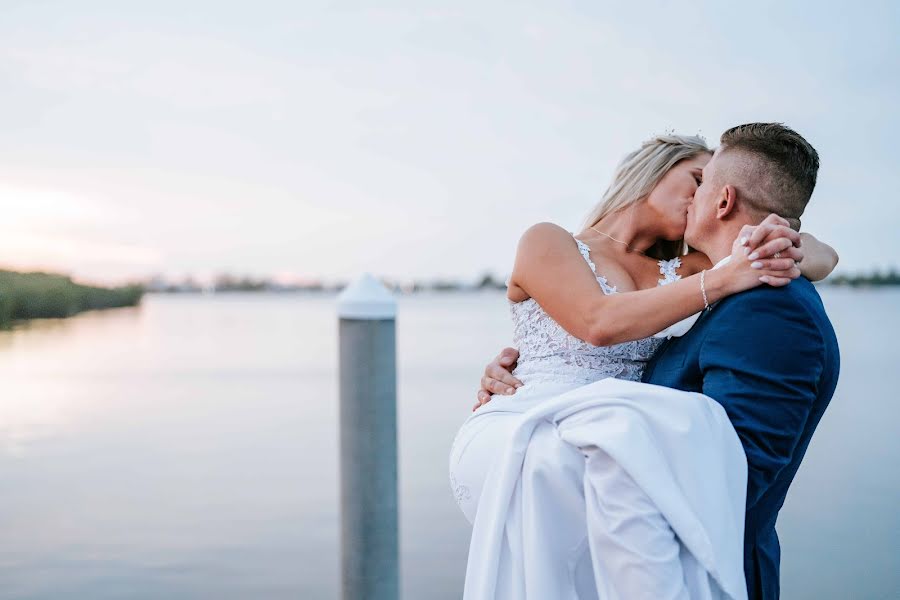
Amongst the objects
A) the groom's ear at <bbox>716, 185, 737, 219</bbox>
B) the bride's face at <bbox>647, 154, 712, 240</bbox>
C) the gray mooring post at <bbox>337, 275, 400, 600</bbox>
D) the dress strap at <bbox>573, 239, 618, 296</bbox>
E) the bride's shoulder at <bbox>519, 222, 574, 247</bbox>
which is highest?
the bride's face at <bbox>647, 154, 712, 240</bbox>

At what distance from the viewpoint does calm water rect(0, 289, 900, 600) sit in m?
5.61

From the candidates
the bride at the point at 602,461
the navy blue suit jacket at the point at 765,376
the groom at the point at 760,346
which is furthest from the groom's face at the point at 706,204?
the navy blue suit jacket at the point at 765,376

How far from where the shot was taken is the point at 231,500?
7.29 metres

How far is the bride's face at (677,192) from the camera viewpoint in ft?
9.39

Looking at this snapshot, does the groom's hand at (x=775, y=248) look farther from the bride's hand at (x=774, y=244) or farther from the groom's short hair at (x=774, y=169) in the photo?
the groom's short hair at (x=774, y=169)

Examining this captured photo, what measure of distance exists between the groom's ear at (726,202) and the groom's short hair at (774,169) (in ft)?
0.06

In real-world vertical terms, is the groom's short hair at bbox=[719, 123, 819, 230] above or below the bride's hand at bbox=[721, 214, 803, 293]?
above

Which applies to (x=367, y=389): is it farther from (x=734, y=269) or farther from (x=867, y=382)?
(x=867, y=382)

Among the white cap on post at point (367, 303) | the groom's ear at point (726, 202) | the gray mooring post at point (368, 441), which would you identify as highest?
the groom's ear at point (726, 202)

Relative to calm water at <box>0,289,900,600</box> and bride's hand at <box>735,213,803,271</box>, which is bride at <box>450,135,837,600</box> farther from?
calm water at <box>0,289,900,600</box>

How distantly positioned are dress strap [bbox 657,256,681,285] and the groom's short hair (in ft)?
2.50

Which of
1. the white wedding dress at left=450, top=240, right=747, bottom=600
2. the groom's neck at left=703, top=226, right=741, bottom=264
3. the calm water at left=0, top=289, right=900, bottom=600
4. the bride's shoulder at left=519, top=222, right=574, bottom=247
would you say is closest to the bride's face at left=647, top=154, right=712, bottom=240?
the bride's shoulder at left=519, top=222, right=574, bottom=247

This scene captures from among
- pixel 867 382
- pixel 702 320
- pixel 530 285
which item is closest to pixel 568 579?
pixel 702 320

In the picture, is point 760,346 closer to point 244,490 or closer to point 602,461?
point 602,461
